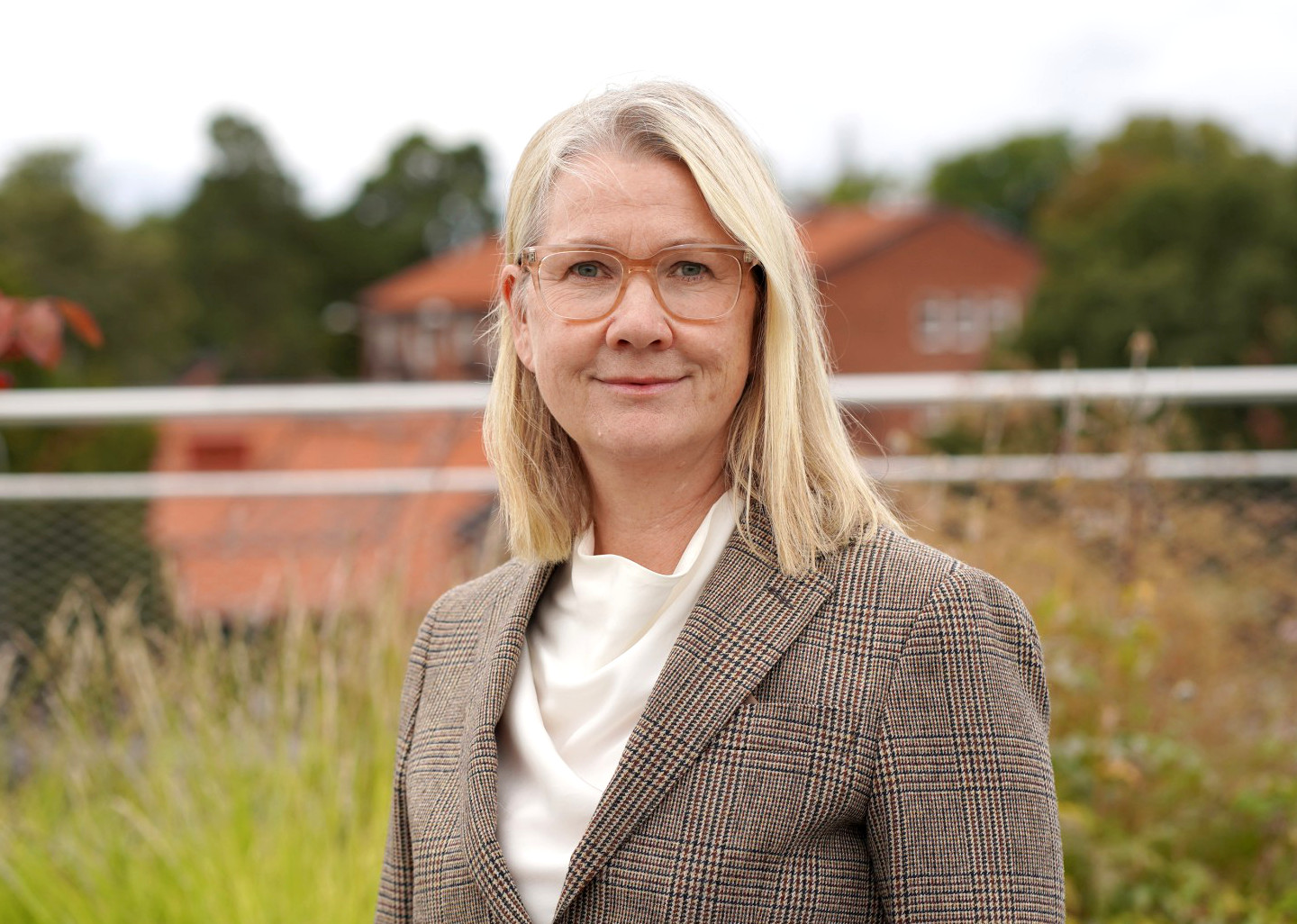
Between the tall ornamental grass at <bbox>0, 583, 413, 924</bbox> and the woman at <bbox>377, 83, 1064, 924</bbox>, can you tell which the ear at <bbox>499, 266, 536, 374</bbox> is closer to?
the woman at <bbox>377, 83, 1064, 924</bbox>

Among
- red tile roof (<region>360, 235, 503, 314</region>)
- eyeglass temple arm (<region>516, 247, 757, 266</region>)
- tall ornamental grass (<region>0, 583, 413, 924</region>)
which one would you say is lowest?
tall ornamental grass (<region>0, 583, 413, 924</region>)

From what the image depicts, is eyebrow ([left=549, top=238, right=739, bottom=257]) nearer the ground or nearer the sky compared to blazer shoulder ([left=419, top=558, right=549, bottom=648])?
nearer the sky

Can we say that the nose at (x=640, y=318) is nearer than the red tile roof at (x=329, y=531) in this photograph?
Yes

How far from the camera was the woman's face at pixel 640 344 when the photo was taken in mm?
1483

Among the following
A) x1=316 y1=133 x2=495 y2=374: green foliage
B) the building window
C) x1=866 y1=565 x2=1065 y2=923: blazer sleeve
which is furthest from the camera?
x1=316 y1=133 x2=495 y2=374: green foliage

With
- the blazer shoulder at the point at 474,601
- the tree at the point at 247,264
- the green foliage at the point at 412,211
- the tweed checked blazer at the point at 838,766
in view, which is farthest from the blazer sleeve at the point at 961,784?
the green foliage at the point at 412,211

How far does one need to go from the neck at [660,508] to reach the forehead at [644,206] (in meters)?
0.28

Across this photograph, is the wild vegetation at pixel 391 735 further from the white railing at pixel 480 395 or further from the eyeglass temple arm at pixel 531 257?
the eyeglass temple arm at pixel 531 257

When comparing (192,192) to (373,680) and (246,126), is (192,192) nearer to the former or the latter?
(246,126)

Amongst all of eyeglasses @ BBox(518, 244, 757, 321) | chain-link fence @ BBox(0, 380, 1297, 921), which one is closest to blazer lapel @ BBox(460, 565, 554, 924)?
eyeglasses @ BBox(518, 244, 757, 321)

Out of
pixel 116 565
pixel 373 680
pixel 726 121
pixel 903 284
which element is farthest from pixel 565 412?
pixel 903 284

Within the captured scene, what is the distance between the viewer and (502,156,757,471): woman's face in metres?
1.48

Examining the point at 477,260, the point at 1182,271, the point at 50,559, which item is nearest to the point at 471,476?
the point at 50,559

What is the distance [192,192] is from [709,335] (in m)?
58.5
